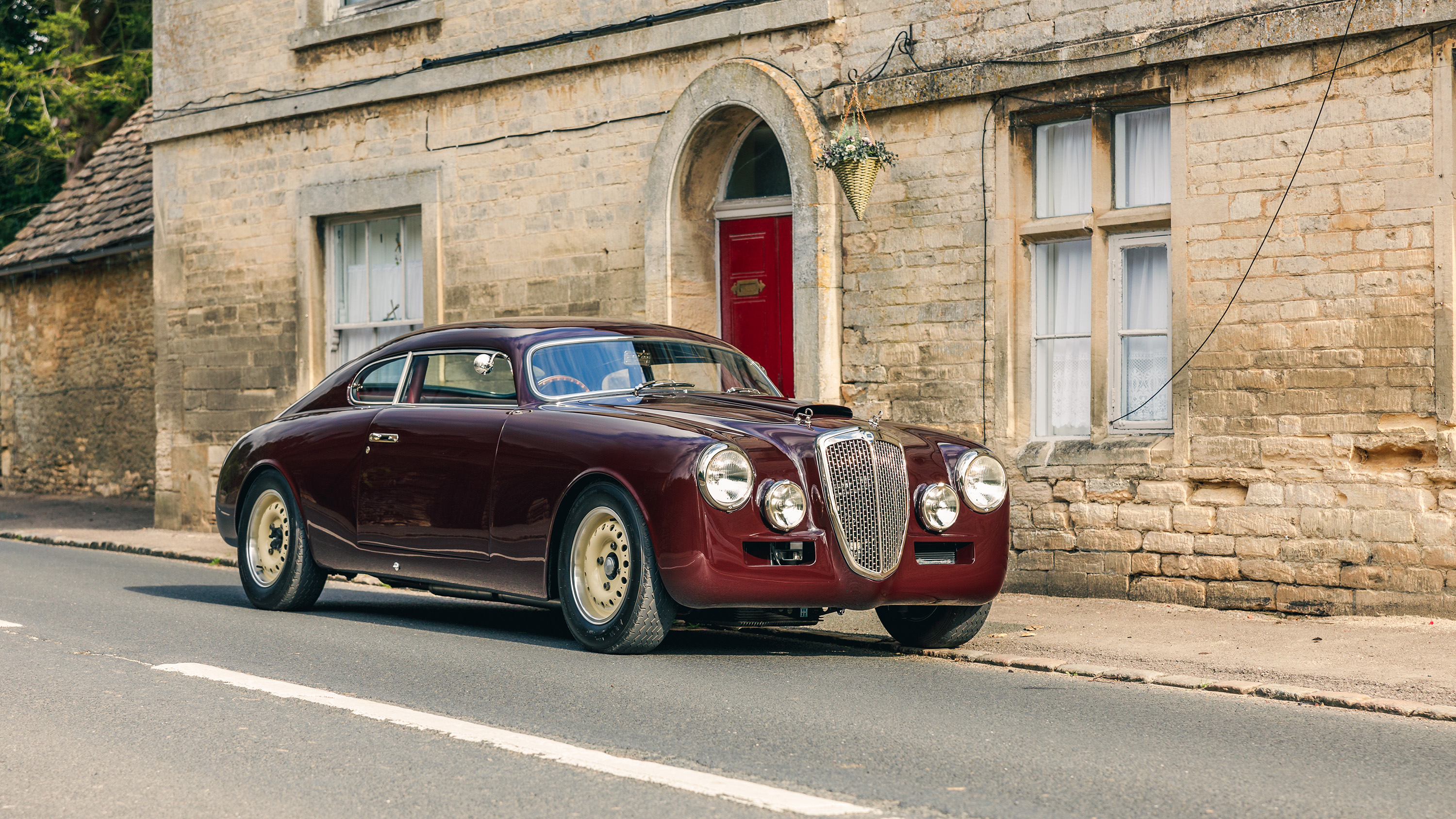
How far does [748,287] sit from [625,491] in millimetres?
6117

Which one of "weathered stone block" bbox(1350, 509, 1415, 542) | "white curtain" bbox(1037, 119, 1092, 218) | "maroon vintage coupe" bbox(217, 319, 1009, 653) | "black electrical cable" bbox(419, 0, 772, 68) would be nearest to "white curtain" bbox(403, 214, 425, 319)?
"black electrical cable" bbox(419, 0, 772, 68)

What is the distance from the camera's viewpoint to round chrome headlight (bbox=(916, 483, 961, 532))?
758 centimetres

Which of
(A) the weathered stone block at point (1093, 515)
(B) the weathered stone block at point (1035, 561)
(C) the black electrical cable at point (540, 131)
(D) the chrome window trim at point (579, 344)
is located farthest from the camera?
(C) the black electrical cable at point (540, 131)

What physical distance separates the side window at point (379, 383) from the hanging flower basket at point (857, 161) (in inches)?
154

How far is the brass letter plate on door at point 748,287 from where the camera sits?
13.3m

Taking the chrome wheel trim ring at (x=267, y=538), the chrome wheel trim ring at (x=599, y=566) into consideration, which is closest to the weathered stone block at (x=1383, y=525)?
the chrome wheel trim ring at (x=599, y=566)

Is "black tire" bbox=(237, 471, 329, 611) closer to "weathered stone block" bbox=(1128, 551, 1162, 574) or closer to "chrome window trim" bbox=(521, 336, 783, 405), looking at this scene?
"chrome window trim" bbox=(521, 336, 783, 405)

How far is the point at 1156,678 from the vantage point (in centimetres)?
723

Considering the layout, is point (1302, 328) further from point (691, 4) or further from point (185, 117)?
point (185, 117)

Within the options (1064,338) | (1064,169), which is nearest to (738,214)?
(1064,169)

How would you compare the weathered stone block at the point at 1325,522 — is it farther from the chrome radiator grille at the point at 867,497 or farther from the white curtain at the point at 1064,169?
the chrome radiator grille at the point at 867,497

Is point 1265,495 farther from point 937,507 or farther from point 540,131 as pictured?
point 540,131

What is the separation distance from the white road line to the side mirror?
2233 mm

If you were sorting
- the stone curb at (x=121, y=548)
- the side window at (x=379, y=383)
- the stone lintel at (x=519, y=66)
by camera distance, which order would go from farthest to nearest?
the stone curb at (x=121, y=548)
the stone lintel at (x=519, y=66)
the side window at (x=379, y=383)
